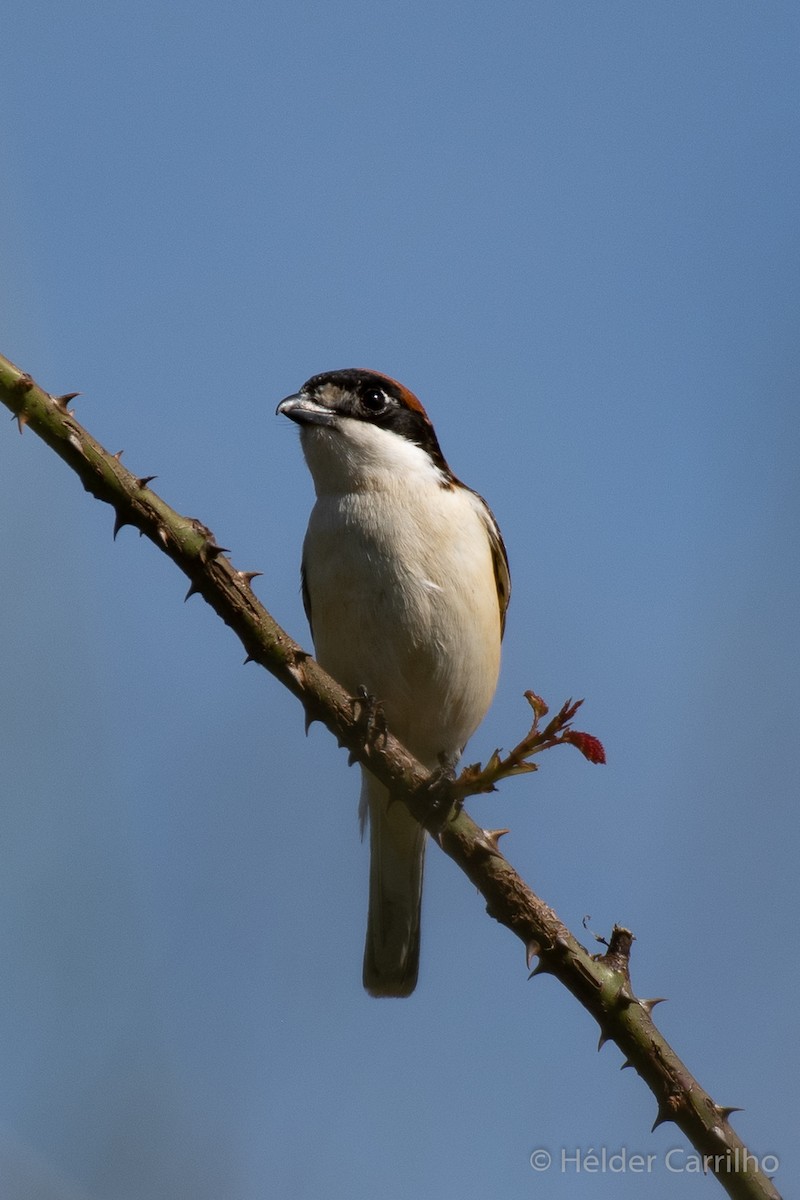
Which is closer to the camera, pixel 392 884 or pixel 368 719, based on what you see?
pixel 368 719

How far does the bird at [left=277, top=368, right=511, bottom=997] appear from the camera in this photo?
5387 mm

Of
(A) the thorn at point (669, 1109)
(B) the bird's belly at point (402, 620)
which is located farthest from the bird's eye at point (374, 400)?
(A) the thorn at point (669, 1109)

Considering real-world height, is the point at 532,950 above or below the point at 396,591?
below

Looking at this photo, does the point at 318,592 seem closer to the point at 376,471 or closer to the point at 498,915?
the point at 376,471

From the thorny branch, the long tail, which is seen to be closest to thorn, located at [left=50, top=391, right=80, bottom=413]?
the thorny branch

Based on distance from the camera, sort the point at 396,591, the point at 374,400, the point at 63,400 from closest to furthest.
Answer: the point at 63,400 → the point at 396,591 → the point at 374,400

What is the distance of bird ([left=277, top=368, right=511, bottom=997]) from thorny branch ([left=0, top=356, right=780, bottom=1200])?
1.52 meters

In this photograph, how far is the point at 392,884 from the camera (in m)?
6.46

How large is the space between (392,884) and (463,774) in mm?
3057

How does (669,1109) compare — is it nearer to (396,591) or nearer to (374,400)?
(396,591)

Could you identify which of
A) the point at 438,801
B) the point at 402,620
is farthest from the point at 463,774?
the point at 402,620

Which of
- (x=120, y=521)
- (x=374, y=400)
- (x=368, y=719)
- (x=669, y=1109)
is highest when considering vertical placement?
(x=374, y=400)

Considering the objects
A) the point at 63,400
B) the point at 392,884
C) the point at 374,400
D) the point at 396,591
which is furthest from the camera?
the point at 392,884

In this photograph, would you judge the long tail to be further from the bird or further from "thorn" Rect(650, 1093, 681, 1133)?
"thorn" Rect(650, 1093, 681, 1133)
